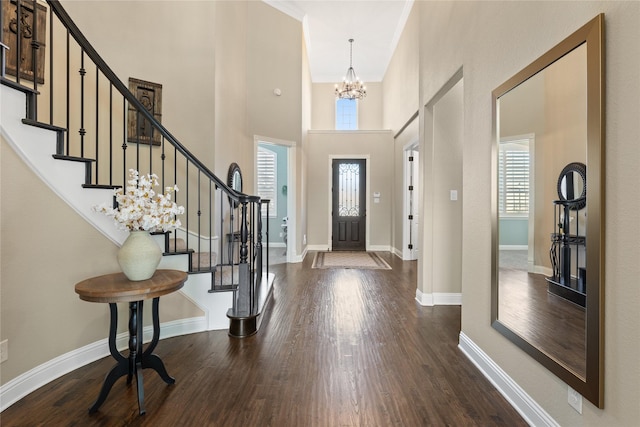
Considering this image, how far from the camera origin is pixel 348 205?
7820 mm

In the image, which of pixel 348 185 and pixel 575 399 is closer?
pixel 575 399

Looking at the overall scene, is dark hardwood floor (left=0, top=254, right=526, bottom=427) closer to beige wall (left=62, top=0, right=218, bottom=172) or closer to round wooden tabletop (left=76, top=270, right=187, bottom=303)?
round wooden tabletop (left=76, top=270, right=187, bottom=303)

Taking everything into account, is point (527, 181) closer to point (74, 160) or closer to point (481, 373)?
point (481, 373)

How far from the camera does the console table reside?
1651 millimetres

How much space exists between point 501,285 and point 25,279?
115 inches

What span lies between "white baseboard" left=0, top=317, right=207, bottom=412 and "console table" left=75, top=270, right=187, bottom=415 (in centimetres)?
45

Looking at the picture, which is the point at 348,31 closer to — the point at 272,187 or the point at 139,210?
the point at 272,187

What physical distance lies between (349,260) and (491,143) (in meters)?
4.62

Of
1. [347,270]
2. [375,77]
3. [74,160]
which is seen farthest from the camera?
[375,77]

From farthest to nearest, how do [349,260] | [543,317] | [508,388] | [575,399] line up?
1. [349,260]
2. [508,388]
3. [543,317]
4. [575,399]

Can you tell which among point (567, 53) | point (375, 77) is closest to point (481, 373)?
point (567, 53)

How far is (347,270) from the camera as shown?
5508 millimetres

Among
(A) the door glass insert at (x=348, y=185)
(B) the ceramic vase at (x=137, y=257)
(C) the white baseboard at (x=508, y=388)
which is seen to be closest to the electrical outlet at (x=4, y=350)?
(B) the ceramic vase at (x=137, y=257)

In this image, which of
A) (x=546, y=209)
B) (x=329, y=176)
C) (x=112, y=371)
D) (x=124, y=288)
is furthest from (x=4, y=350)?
(x=329, y=176)
